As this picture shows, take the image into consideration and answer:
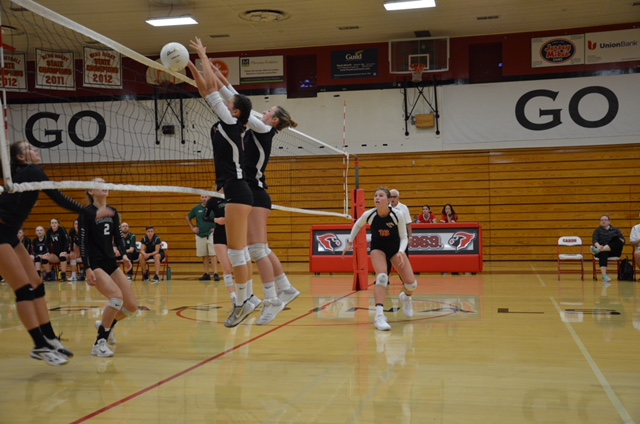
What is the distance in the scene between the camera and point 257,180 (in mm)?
6191

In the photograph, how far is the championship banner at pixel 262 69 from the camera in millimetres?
20766

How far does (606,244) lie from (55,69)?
16.2 meters

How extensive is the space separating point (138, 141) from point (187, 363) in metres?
15.7

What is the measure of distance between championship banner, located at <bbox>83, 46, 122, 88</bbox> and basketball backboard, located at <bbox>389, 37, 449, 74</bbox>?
8.15 m

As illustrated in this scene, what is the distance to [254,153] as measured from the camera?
6.16 metres

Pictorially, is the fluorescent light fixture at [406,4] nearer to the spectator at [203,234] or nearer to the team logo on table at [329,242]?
the team logo on table at [329,242]

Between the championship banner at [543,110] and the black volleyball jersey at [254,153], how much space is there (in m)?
14.2

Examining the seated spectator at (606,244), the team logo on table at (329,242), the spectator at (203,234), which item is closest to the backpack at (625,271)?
the seated spectator at (606,244)

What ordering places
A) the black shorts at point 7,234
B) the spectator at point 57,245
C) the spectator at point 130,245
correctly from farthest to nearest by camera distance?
1. the spectator at point 57,245
2. the spectator at point 130,245
3. the black shorts at point 7,234

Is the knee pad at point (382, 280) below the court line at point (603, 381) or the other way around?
the other way around

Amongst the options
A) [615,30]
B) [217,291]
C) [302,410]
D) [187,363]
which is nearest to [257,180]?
[187,363]

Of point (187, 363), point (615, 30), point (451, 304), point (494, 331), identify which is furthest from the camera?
point (615, 30)

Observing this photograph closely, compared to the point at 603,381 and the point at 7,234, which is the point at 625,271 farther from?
the point at 7,234

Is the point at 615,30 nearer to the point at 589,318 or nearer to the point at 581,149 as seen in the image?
the point at 581,149
